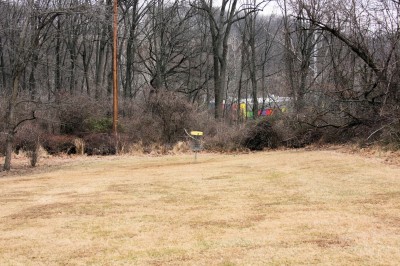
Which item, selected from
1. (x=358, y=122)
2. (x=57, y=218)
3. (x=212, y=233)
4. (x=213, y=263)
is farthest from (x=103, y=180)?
(x=358, y=122)

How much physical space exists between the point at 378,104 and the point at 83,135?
45.9 ft

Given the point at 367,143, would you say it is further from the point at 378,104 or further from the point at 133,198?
the point at 133,198

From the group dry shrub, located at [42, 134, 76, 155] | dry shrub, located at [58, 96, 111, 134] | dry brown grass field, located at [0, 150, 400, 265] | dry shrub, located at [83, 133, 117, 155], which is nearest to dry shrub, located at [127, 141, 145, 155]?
dry shrub, located at [83, 133, 117, 155]

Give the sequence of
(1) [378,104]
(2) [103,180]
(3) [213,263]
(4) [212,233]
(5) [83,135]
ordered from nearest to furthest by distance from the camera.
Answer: (3) [213,263] → (4) [212,233] → (2) [103,180] → (1) [378,104] → (5) [83,135]

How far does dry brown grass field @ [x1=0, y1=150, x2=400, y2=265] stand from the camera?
5.44 m

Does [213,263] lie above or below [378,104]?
below

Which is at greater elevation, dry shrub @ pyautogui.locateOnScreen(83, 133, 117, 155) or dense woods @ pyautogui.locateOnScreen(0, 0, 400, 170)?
dense woods @ pyautogui.locateOnScreen(0, 0, 400, 170)

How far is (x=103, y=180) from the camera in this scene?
12.9m

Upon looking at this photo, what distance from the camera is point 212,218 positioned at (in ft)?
24.1

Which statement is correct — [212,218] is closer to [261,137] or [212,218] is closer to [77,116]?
[261,137]

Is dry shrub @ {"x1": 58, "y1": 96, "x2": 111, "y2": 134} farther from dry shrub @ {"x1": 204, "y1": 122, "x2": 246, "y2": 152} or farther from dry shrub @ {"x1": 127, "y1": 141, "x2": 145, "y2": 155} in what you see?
dry shrub @ {"x1": 204, "y1": 122, "x2": 246, "y2": 152}

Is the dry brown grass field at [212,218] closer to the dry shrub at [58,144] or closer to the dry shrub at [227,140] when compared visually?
the dry shrub at [227,140]

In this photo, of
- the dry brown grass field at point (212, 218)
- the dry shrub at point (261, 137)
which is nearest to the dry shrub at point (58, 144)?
the dry shrub at point (261, 137)

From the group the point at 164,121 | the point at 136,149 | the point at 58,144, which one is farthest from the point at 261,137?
the point at 58,144
